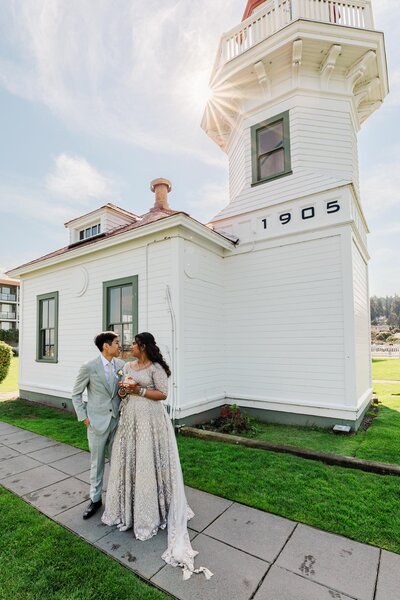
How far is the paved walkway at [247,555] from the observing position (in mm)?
2184

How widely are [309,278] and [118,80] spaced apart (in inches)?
248

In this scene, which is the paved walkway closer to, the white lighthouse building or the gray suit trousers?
the gray suit trousers

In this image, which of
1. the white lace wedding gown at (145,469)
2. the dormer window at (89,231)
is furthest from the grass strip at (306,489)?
the dormer window at (89,231)

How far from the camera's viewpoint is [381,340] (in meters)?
51.4

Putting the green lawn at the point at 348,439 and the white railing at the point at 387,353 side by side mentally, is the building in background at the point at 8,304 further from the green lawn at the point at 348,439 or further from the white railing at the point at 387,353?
the green lawn at the point at 348,439

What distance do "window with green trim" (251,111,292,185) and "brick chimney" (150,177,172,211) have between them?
323cm

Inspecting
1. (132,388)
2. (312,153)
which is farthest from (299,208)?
(132,388)

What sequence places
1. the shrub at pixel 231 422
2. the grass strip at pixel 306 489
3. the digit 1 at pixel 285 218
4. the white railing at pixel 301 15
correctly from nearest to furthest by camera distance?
the grass strip at pixel 306 489, the shrub at pixel 231 422, the digit 1 at pixel 285 218, the white railing at pixel 301 15

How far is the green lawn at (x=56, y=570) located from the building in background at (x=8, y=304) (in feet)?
159

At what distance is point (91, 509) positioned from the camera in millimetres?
3152

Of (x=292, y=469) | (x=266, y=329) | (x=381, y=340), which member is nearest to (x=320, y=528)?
(x=292, y=469)

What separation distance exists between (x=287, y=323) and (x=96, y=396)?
4526 mm

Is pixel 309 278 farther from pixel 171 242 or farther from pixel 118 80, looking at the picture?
pixel 118 80

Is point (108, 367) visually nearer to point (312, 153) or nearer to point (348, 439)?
point (348, 439)
